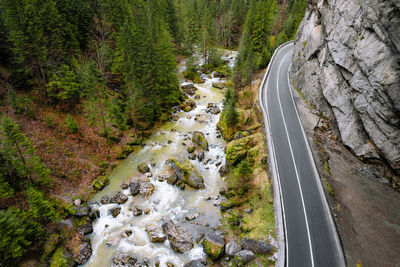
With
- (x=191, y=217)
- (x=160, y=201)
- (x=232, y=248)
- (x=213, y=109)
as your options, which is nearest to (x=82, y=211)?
(x=160, y=201)

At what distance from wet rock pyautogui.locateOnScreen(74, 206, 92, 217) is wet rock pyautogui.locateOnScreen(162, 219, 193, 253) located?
349 inches

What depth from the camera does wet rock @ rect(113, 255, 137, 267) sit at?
1795 cm

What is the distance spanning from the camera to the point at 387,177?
19203 millimetres

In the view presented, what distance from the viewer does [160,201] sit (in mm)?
24234

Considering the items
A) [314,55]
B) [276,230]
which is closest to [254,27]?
[314,55]

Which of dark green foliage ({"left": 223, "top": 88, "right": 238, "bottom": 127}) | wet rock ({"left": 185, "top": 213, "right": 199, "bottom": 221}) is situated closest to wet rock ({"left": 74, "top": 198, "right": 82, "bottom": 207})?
wet rock ({"left": 185, "top": 213, "right": 199, "bottom": 221})

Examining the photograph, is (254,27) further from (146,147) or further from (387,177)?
(387,177)

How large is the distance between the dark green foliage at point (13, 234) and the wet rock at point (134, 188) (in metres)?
9.78

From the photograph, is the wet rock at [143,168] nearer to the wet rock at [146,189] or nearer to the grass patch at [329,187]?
the wet rock at [146,189]

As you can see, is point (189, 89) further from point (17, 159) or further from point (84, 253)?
point (84, 253)

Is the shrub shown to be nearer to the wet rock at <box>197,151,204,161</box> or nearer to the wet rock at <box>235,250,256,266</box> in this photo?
the wet rock at <box>197,151,204,161</box>

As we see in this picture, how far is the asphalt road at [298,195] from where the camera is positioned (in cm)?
1581

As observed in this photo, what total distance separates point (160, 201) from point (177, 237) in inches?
222

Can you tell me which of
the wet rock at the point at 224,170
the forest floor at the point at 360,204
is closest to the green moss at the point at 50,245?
the wet rock at the point at 224,170
